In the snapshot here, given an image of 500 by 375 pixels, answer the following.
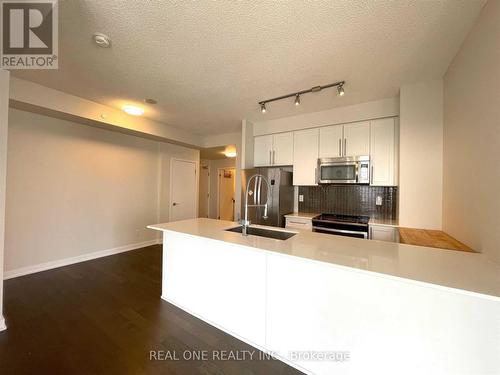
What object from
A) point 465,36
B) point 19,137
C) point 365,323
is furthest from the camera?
point 19,137

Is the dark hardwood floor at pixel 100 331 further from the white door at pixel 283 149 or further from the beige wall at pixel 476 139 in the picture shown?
the white door at pixel 283 149

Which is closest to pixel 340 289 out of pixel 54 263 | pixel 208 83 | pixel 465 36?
pixel 465 36

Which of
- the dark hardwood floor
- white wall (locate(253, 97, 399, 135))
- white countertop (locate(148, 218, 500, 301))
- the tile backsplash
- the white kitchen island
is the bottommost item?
the dark hardwood floor

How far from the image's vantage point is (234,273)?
1779 millimetres

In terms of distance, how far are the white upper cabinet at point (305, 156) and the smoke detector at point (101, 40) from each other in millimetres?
2734

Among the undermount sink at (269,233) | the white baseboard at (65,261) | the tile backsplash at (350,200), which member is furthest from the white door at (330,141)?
the white baseboard at (65,261)

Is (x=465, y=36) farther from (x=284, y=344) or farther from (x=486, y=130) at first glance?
(x=284, y=344)

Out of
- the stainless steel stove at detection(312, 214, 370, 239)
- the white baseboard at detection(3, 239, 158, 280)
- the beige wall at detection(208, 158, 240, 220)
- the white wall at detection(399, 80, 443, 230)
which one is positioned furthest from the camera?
the beige wall at detection(208, 158, 240, 220)

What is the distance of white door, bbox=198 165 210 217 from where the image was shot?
661 centimetres

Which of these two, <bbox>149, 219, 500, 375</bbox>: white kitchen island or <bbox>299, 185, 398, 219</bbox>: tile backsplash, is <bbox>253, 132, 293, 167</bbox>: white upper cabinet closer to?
<bbox>299, 185, 398, 219</bbox>: tile backsplash

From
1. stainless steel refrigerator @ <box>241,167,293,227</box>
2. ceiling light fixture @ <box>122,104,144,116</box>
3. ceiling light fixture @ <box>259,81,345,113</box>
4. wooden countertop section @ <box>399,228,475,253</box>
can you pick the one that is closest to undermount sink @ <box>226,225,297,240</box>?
stainless steel refrigerator @ <box>241,167,293,227</box>

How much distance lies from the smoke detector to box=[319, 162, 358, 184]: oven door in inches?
116

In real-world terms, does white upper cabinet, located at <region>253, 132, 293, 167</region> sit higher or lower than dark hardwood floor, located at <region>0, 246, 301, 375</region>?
higher

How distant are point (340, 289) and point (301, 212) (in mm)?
2478
